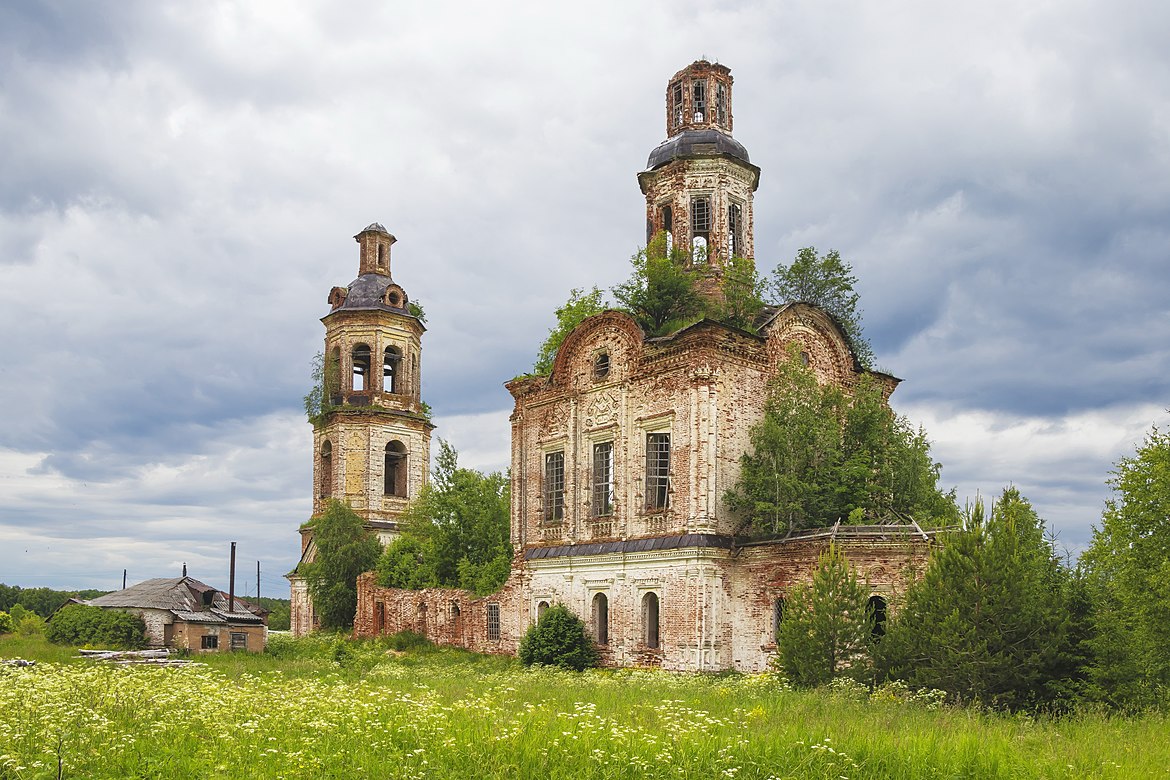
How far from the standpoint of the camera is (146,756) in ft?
33.8

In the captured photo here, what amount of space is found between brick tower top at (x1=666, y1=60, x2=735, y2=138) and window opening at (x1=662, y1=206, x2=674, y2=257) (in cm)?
253

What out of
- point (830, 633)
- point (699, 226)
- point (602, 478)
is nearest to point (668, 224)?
point (699, 226)

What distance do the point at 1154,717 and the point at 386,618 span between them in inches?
1018

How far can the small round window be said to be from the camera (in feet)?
89.9

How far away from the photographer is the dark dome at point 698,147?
30.0 m

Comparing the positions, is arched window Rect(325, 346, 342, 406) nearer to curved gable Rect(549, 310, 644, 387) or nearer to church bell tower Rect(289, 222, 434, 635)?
church bell tower Rect(289, 222, 434, 635)

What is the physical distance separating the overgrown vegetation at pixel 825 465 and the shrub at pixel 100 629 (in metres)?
22.0

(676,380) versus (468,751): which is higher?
(676,380)

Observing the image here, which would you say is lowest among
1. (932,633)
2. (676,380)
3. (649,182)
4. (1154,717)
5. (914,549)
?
(1154,717)

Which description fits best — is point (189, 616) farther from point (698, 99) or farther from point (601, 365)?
point (698, 99)

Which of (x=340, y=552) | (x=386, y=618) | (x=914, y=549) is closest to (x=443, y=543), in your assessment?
(x=386, y=618)

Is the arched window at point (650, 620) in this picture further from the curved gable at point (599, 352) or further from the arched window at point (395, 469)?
the arched window at point (395, 469)

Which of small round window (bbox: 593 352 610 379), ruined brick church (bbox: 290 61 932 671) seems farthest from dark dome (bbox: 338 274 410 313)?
small round window (bbox: 593 352 610 379)

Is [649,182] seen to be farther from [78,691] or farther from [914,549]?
[78,691]
